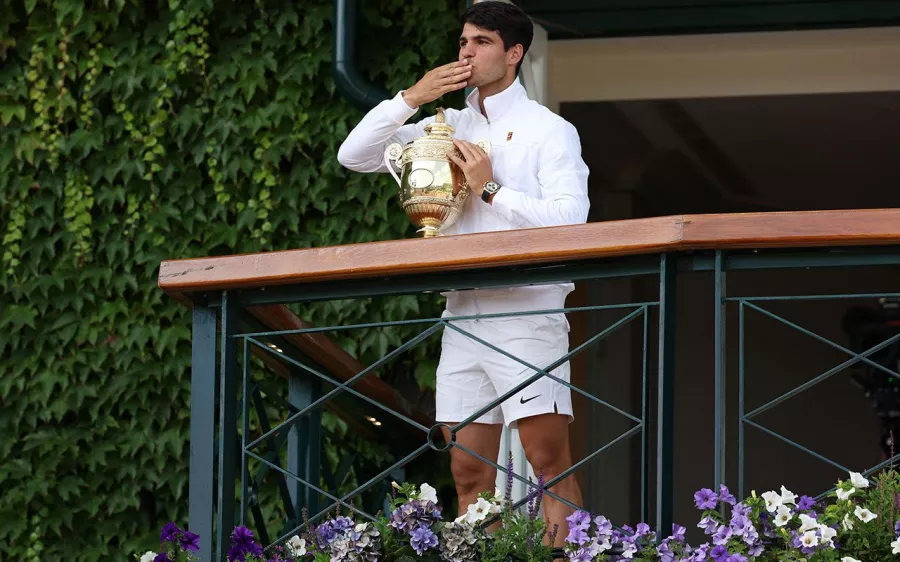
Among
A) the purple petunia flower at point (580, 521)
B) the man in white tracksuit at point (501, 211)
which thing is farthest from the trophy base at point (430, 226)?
the purple petunia flower at point (580, 521)

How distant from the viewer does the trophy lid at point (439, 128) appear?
3225 mm

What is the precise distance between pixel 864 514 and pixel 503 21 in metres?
1.49

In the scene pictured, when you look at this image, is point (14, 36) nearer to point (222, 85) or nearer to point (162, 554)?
point (222, 85)

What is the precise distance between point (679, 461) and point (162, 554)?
557cm

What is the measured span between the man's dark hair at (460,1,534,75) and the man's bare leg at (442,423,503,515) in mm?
909

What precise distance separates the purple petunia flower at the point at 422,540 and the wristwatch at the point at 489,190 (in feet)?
2.81

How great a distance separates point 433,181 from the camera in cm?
318

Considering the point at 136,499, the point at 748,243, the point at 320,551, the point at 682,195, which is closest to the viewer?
the point at 748,243

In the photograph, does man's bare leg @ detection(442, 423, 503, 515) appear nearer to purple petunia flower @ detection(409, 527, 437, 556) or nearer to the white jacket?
the white jacket

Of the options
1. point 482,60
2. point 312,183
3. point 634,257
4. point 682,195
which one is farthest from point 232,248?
point 682,195

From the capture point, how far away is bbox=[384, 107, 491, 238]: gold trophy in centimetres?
319

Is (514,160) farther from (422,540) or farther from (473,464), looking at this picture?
(422,540)

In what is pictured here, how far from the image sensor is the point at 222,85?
496 cm

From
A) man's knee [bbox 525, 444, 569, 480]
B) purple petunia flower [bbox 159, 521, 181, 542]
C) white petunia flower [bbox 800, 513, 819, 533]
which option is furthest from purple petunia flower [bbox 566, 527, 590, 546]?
purple petunia flower [bbox 159, 521, 181, 542]
